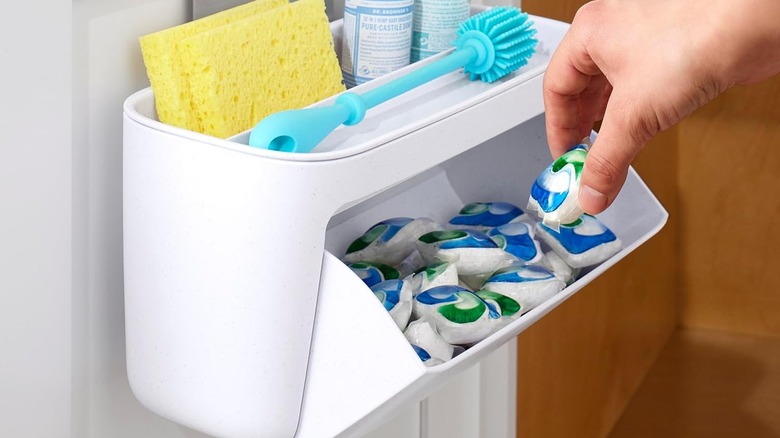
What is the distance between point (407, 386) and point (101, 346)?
22cm

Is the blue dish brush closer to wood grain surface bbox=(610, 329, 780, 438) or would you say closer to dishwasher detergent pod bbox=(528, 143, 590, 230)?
dishwasher detergent pod bbox=(528, 143, 590, 230)

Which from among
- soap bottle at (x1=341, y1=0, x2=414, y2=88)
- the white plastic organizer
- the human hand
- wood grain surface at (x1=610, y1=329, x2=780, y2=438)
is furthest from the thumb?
wood grain surface at (x1=610, y1=329, x2=780, y2=438)

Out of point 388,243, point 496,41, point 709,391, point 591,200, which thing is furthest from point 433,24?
point 709,391

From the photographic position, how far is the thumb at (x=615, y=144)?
0.56m

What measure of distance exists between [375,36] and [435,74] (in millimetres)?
53

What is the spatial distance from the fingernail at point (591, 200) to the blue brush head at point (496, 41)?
21 centimetres

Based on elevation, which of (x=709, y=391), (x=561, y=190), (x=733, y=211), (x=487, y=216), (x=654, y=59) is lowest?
(x=709, y=391)

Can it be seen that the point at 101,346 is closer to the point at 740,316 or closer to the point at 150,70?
the point at 150,70

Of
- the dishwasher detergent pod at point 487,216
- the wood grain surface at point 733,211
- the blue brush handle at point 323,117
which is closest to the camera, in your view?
the blue brush handle at point 323,117

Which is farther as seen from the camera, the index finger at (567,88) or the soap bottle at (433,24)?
the soap bottle at (433,24)

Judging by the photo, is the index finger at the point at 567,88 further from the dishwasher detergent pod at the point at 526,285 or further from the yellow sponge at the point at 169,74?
the yellow sponge at the point at 169,74

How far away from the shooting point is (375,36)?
0.76 m

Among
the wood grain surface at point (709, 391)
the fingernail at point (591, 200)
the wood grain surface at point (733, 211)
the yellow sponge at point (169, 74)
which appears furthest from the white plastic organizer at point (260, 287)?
the wood grain surface at point (733, 211)

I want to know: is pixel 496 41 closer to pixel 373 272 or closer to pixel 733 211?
pixel 373 272
